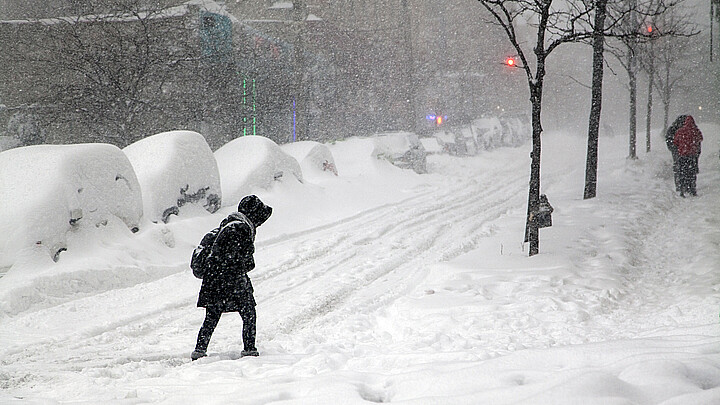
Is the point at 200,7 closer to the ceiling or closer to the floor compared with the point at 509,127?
closer to the ceiling

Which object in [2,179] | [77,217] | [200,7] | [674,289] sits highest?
[200,7]

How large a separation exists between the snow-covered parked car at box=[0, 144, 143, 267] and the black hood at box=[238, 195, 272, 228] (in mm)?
4151

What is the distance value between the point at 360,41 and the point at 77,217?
28.3 meters

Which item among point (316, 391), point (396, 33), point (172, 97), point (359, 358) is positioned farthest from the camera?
point (396, 33)

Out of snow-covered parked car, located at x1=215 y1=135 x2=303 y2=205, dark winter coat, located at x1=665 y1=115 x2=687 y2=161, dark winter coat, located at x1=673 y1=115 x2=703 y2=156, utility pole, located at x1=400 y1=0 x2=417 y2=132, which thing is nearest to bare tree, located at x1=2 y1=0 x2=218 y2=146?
snow-covered parked car, located at x1=215 y1=135 x2=303 y2=205

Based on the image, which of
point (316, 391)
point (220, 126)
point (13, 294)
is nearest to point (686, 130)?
point (316, 391)

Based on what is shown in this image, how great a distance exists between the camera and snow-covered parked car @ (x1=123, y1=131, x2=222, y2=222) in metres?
10.2

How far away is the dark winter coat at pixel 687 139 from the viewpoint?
42.4ft

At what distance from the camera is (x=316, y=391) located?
3416mm

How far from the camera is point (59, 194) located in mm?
7816

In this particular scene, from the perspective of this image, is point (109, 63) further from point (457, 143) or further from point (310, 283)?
point (457, 143)

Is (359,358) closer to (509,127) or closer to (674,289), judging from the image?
(674,289)

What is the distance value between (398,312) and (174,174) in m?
6.03

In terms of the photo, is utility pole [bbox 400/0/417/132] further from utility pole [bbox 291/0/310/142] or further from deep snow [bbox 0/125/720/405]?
deep snow [bbox 0/125/720/405]
